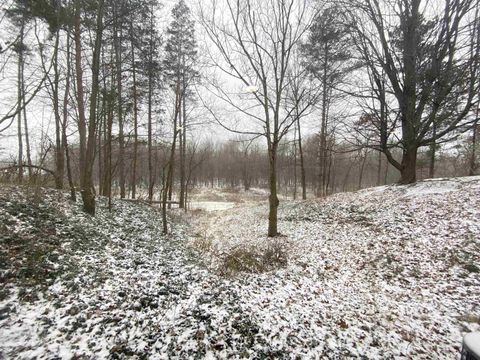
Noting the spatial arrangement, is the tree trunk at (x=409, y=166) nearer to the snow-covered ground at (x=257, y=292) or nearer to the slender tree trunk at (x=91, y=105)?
the snow-covered ground at (x=257, y=292)

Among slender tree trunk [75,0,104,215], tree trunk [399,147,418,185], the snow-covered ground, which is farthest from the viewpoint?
tree trunk [399,147,418,185]

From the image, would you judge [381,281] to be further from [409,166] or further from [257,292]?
[409,166]

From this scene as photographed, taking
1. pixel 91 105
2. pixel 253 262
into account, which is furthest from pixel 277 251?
pixel 91 105

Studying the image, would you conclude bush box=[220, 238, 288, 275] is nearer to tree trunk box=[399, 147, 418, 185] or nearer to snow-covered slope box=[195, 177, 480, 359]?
snow-covered slope box=[195, 177, 480, 359]

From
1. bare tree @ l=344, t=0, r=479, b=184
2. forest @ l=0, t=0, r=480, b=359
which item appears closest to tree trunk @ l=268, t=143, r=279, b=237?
forest @ l=0, t=0, r=480, b=359

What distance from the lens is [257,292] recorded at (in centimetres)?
411

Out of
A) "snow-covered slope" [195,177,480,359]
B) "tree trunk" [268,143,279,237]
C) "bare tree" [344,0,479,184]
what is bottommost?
"snow-covered slope" [195,177,480,359]

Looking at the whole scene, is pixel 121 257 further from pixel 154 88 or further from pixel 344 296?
pixel 154 88

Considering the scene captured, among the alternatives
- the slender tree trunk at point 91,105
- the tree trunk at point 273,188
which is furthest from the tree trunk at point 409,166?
the slender tree trunk at point 91,105

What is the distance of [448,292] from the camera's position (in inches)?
153

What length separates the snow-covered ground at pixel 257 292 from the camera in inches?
111

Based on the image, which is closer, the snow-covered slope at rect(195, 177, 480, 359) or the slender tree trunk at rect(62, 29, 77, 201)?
the snow-covered slope at rect(195, 177, 480, 359)

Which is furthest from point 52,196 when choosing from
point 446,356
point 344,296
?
point 446,356

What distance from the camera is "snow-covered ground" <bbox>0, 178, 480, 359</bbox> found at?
2811mm
